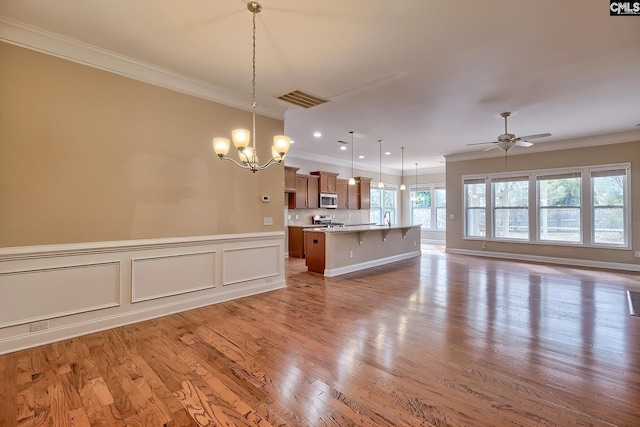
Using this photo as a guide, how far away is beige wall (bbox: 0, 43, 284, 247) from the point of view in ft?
9.11

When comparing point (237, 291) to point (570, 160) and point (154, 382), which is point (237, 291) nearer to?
point (154, 382)

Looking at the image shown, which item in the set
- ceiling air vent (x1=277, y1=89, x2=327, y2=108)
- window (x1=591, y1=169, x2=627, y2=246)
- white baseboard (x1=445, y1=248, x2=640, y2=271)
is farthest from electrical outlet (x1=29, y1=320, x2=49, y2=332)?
window (x1=591, y1=169, x2=627, y2=246)

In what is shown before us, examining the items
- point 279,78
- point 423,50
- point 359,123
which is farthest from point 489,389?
point 359,123

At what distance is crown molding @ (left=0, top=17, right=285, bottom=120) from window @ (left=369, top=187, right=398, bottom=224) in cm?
780

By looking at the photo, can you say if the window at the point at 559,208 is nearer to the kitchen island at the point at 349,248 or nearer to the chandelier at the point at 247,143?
the kitchen island at the point at 349,248

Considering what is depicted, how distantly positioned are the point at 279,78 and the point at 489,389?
3.80m

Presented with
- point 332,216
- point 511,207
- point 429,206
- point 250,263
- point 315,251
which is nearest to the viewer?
point 250,263

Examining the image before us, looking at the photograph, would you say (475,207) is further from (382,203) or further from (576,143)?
(382,203)

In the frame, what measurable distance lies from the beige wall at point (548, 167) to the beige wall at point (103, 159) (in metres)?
6.85

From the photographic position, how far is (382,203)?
11.7 m

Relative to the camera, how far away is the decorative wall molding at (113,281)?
9.15ft

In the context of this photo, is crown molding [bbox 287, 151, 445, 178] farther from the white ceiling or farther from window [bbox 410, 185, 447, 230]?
the white ceiling

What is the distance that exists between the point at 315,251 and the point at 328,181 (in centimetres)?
340

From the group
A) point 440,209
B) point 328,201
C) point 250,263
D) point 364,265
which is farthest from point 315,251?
point 440,209
